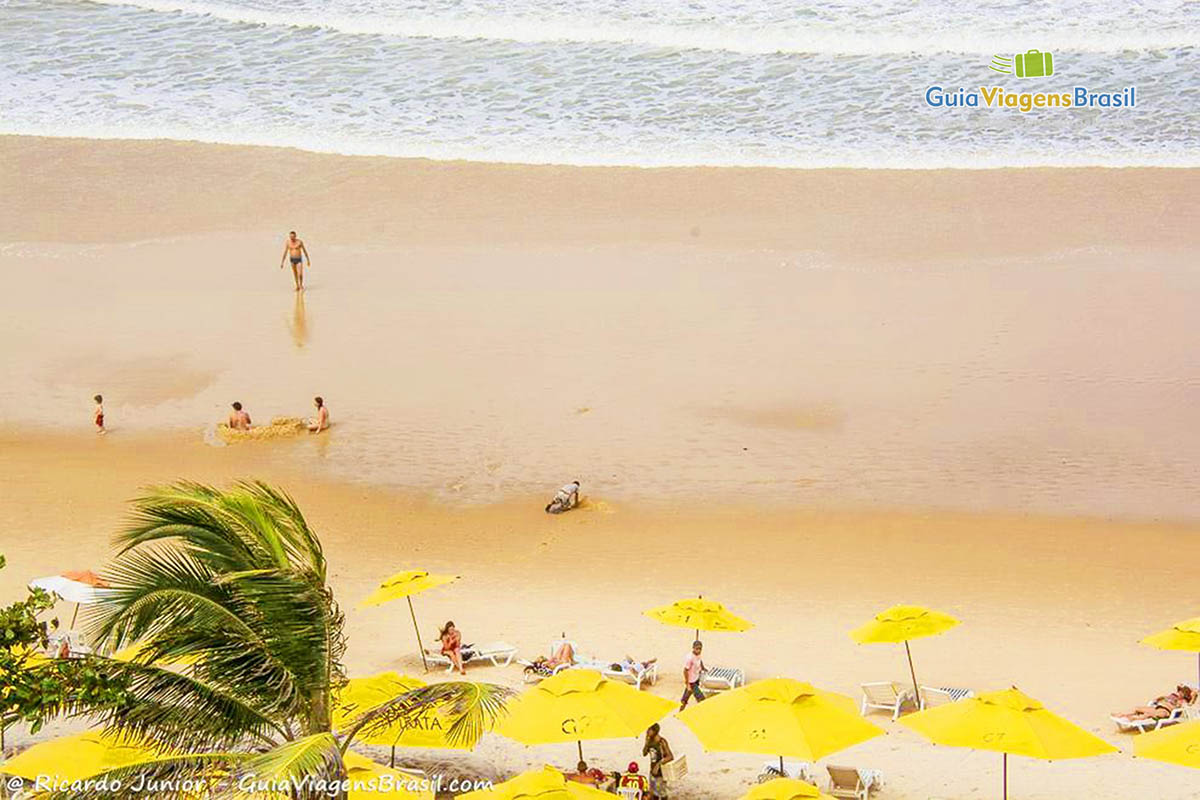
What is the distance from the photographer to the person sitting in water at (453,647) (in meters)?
14.0

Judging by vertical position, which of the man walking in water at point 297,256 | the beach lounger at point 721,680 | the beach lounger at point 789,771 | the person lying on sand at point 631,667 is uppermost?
the man walking in water at point 297,256

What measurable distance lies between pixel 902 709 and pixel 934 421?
5702 mm

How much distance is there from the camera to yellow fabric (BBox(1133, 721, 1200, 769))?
10.3 meters

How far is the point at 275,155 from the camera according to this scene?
2748cm

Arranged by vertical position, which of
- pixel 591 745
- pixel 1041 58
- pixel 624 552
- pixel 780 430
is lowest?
pixel 591 745

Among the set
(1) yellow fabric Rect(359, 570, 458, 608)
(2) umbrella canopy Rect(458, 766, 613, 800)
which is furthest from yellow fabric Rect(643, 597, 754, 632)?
(2) umbrella canopy Rect(458, 766, 613, 800)

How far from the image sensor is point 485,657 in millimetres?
14234

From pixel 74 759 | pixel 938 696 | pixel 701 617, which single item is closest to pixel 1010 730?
pixel 938 696

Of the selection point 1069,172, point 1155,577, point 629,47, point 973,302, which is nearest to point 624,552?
point 1155,577

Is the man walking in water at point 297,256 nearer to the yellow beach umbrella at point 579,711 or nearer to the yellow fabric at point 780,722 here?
the yellow beach umbrella at point 579,711

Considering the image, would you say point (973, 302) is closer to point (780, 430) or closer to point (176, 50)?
point (780, 430)

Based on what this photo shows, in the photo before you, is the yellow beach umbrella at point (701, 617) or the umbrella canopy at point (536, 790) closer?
the umbrella canopy at point (536, 790)

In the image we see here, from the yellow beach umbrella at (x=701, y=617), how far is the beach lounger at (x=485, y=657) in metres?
1.59

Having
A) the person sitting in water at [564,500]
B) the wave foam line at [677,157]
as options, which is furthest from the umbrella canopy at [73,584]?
the wave foam line at [677,157]
